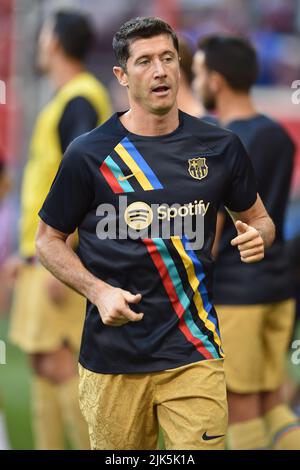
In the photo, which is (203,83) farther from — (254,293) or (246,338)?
(246,338)

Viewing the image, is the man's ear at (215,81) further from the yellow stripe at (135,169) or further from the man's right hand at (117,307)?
the man's right hand at (117,307)

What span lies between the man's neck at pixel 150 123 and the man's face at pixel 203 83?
1883 millimetres

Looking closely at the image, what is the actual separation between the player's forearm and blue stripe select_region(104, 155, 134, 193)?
33cm

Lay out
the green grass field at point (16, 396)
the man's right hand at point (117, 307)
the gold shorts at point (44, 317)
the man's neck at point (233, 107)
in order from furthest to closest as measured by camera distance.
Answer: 1. the green grass field at point (16, 396)
2. the gold shorts at point (44, 317)
3. the man's neck at point (233, 107)
4. the man's right hand at point (117, 307)

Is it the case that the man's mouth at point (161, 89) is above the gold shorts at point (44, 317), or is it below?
above

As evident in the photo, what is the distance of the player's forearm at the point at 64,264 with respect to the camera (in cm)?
454

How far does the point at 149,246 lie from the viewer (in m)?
4.53

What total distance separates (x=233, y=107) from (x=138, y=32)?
185 cm

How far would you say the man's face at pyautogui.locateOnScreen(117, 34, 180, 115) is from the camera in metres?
4.52

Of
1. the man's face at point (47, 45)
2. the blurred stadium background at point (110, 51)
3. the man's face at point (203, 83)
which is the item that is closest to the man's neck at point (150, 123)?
the man's face at point (203, 83)

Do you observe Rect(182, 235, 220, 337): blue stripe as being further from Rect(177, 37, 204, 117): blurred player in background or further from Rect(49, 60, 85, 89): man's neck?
Rect(49, 60, 85, 89): man's neck

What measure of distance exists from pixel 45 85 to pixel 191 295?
835 cm

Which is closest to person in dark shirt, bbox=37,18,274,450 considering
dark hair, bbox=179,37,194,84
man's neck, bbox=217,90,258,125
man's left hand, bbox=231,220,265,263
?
man's left hand, bbox=231,220,265,263

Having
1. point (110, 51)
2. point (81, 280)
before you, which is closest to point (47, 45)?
point (81, 280)
